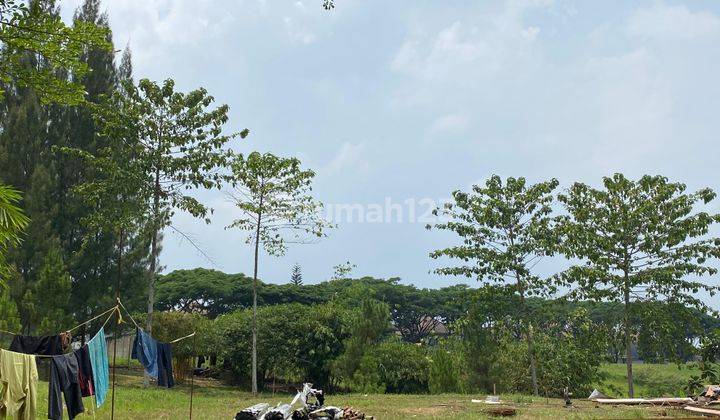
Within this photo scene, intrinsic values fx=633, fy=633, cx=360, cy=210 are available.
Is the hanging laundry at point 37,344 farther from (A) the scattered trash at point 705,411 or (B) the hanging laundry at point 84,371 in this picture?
(A) the scattered trash at point 705,411

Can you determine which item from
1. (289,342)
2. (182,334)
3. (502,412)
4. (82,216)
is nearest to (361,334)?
(289,342)

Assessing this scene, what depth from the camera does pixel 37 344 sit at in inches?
522

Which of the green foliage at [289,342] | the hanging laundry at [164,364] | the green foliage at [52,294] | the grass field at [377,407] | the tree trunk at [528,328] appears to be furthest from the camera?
the green foliage at [289,342]

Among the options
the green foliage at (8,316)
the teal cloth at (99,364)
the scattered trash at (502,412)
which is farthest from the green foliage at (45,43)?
the green foliage at (8,316)

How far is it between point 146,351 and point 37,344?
221 cm

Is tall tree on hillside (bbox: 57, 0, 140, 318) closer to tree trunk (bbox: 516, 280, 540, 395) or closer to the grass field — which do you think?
the grass field

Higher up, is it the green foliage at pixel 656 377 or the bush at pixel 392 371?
the bush at pixel 392 371

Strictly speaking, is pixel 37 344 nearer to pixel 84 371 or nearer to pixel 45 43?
pixel 84 371

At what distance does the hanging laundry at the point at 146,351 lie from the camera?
13414 mm

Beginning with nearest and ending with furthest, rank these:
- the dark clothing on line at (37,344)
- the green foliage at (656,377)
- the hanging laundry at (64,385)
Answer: the hanging laundry at (64,385) < the dark clothing on line at (37,344) < the green foliage at (656,377)

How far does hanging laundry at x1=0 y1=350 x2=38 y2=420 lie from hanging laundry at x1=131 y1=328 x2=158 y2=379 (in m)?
3.29

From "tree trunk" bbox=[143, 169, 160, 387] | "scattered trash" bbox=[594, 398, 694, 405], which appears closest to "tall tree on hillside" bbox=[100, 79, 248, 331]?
"tree trunk" bbox=[143, 169, 160, 387]

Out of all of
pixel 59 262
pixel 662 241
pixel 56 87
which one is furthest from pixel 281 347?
pixel 56 87

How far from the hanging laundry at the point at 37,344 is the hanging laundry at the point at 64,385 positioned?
9.04 ft
